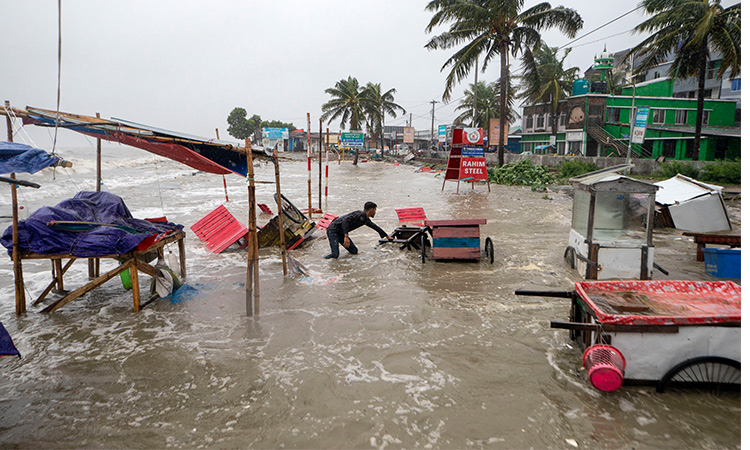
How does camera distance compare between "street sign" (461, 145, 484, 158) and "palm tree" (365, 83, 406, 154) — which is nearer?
"street sign" (461, 145, 484, 158)

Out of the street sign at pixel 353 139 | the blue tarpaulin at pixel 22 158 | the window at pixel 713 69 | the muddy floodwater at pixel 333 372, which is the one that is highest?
the window at pixel 713 69

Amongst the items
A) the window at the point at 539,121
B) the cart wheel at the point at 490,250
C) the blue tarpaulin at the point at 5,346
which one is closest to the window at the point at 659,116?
the window at the point at 539,121

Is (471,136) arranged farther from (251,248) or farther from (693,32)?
(251,248)

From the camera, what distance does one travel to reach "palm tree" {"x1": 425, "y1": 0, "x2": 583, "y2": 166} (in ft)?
74.5

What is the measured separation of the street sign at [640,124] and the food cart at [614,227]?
815cm

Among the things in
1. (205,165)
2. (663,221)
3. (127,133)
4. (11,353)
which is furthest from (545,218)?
(11,353)

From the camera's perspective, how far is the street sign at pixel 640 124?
47.5ft

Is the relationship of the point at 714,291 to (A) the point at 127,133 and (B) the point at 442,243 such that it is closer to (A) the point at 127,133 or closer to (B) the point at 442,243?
(B) the point at 442,243

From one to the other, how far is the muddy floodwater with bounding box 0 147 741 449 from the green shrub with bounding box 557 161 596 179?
15.8 meters

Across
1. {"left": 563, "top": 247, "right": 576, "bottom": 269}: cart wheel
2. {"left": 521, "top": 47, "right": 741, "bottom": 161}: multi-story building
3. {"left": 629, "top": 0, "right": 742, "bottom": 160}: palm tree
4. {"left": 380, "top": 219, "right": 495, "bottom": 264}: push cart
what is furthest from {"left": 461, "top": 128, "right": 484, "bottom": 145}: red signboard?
{"left": 521, "top": 47, "right": 741, "bottom": 161}: multi-story building

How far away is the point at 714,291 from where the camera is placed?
4.71 m

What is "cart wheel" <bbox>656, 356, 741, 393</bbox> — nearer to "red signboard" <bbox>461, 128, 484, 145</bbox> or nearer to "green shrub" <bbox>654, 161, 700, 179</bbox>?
"red signboard" <bbox>461, 128, 484, 145</bbox>

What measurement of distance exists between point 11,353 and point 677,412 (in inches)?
209

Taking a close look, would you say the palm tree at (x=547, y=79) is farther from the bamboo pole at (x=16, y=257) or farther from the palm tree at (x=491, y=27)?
the bamboo pole at (x=16, y=257)
